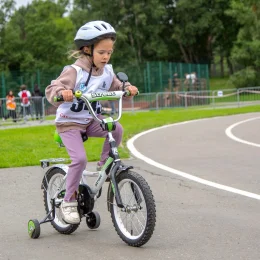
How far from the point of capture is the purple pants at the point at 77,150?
19.7 ft

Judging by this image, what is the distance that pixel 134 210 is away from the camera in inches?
224

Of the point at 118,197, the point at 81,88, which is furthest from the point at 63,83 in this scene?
the point at 118,197

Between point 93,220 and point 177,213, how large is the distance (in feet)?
3.80

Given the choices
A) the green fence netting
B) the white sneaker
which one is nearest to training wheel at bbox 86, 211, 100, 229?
the white sneaker

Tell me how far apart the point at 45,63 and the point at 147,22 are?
36.9 ft

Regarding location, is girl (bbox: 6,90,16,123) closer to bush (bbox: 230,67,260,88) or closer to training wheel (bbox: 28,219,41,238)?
training wheel (bbox: 28,219,41,238)

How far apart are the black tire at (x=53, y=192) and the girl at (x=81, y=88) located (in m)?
0.35

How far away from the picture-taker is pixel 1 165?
1184cm

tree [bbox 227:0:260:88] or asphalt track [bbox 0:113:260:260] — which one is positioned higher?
tree [bbox 227:0:260:88]

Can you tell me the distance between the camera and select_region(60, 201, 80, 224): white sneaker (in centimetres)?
610

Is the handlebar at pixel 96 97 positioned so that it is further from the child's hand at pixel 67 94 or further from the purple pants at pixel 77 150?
the purple pants at pixel 77 150

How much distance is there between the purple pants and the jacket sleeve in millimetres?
312

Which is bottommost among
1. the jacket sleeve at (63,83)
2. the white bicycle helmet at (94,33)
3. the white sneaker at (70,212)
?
the white sneaker at (70,212)

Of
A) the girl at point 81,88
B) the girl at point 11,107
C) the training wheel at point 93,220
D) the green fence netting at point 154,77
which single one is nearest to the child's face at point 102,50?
the girl at point 81,88
